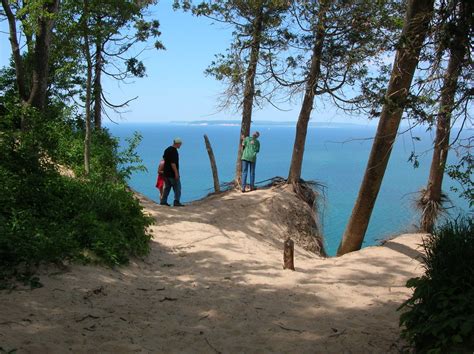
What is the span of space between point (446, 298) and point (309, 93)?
1030 cm

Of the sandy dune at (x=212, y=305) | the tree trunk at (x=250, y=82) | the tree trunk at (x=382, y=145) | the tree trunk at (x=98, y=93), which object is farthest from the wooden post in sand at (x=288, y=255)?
the tree trunk at (x=98, y=93)

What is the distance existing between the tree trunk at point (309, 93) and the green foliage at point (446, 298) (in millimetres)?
9200

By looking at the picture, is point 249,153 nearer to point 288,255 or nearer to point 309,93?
point 309,93

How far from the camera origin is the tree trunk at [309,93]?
12.4m

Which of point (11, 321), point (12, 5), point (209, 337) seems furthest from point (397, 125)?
point (12, 5)

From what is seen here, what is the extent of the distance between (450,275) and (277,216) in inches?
348

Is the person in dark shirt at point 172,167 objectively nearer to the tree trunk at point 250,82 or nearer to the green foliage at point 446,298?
the tree trunk at point 250,82

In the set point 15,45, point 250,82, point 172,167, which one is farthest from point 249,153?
point 15,45

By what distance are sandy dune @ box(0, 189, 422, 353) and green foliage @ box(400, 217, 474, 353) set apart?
1.63 feet

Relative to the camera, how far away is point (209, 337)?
4.58 metres

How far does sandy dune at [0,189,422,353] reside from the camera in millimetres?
4305

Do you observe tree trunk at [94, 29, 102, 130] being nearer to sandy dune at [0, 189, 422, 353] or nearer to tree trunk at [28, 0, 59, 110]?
tree trunk at [28, 0, 59, 110]

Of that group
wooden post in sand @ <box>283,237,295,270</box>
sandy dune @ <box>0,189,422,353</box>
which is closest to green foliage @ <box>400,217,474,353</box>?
sandy dune @ <box>0,189,422,353</box>

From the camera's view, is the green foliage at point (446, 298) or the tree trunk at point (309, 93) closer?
the green foliage at point (446, 298)
